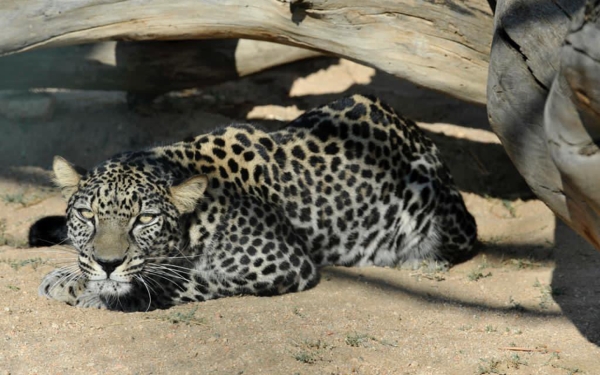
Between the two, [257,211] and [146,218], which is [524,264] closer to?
[257,211]

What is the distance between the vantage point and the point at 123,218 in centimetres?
659

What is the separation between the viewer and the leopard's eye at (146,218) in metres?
6.69

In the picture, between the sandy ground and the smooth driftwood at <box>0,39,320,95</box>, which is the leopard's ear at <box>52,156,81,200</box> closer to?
the sandy ground

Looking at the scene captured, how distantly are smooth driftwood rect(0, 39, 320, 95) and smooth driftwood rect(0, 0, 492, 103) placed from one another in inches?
67.4

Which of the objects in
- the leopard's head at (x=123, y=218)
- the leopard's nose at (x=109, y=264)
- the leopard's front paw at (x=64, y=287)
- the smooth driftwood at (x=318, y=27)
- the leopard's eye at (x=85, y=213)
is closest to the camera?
the leopard's nose at (x=109, y=264)

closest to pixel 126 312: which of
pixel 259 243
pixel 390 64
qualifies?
pixel 259 243

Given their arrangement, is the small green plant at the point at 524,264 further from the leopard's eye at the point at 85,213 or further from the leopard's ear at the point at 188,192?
the leopard's eye at the point at 85,213

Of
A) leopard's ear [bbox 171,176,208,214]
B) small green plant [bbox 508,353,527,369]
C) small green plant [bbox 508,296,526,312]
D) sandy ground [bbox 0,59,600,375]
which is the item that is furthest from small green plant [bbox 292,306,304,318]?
small green plant [bbox 508,296,526,312]

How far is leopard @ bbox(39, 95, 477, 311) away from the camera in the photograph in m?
6.69

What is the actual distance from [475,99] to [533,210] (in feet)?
7.20

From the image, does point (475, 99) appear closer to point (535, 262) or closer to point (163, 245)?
point (535, 262)

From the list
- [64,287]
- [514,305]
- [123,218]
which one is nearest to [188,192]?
[123,218]

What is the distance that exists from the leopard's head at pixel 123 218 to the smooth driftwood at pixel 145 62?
8.80 ft

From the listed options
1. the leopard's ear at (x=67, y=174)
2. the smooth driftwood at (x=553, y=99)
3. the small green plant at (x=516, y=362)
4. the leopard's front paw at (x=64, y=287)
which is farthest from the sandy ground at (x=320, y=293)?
the smooth driftwood at (x=553, y=99)
